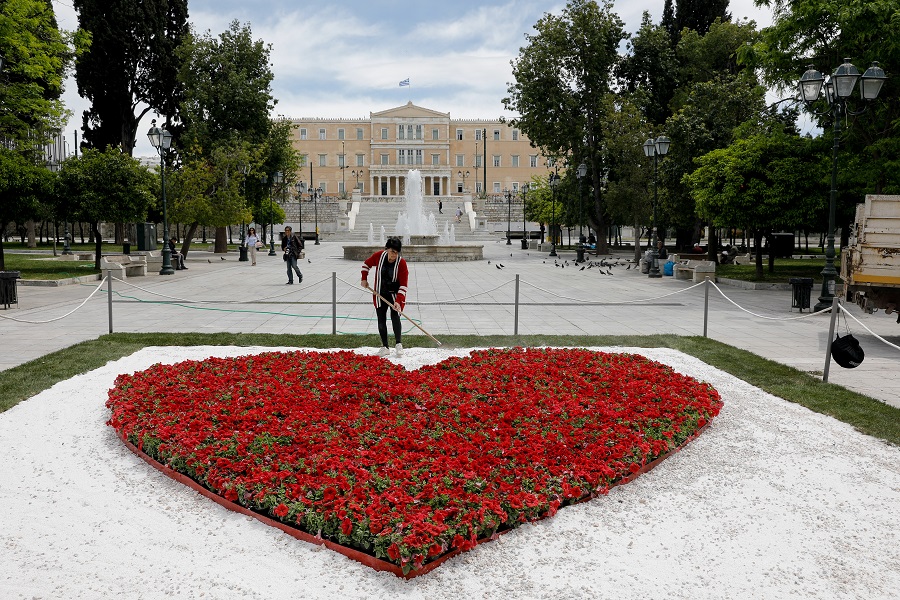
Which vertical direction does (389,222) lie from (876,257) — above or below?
above

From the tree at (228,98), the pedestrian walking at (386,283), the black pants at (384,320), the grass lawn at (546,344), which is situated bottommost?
the grass lawn at (546,344)

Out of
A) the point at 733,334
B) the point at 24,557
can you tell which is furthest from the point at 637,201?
the point at 24,557

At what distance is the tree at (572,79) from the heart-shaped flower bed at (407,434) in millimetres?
29036

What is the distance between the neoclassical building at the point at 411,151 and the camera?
315 feet

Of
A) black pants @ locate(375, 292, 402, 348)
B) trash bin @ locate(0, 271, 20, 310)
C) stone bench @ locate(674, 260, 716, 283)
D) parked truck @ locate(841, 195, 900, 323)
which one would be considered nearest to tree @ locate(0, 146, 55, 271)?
trash bin @ locate(0, 271, 20, 310)

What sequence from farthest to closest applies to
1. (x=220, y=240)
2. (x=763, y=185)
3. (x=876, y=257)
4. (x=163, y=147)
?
(x=220, y=240) < (x=163, y=147) < (x=763, y=185) < (x=876, y=257)

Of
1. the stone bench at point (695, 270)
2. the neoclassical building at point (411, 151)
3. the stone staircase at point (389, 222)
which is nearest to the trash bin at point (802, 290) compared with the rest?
the stone bench at point (695, 270)

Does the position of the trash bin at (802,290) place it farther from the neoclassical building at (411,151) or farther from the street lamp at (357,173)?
the street lamp at (357,173)

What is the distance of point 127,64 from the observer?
1494 inches

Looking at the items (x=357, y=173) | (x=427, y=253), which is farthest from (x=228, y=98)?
(x=357, y=173)

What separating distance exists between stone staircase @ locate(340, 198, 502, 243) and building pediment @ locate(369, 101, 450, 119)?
27236 mm

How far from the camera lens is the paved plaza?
33.4ft

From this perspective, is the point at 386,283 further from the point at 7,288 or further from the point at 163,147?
the point at 163,147

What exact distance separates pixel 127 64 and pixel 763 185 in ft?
109
